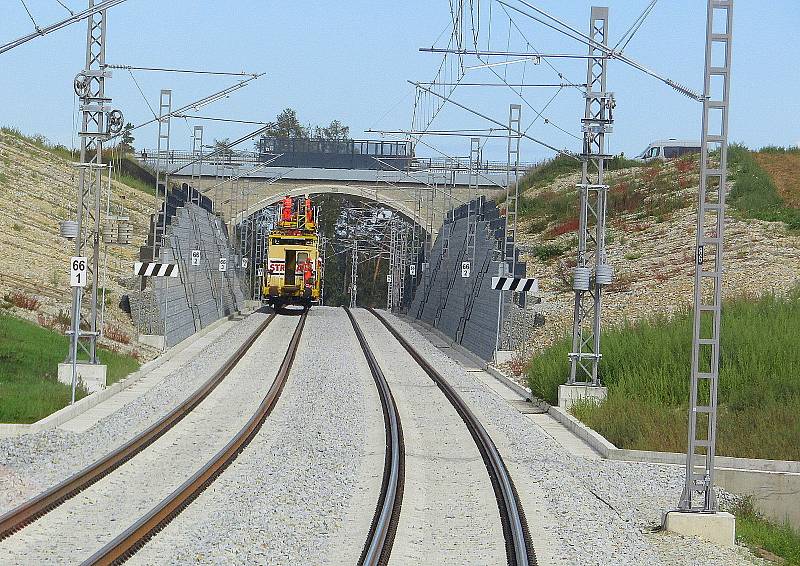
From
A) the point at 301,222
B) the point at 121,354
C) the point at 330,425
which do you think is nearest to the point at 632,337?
the point at 330,425

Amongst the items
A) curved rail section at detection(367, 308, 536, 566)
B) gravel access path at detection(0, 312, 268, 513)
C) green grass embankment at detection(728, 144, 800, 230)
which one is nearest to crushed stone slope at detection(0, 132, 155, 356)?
gravel access path at detection(0, 312, 268, 513)

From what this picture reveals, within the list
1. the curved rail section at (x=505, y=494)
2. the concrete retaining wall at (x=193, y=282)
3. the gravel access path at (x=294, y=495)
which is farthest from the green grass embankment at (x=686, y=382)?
the concrete retaining wall at (x=193, y=282)

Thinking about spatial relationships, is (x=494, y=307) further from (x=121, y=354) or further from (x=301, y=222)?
(x=301, y=222)

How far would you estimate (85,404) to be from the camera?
22.3m

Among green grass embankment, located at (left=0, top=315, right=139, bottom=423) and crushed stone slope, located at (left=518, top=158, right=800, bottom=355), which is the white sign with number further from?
crushed stone slope, located at (left=518, top=158, right=800, bottom=355)

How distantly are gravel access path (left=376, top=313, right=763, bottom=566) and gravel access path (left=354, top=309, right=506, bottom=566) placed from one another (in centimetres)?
49

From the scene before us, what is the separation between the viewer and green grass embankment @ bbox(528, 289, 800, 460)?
65.5 ft

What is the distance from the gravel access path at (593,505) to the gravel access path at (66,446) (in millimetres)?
5614

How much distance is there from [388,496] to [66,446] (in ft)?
17.5

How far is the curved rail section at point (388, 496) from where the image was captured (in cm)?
1176

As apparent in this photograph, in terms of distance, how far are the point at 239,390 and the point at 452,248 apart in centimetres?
3120

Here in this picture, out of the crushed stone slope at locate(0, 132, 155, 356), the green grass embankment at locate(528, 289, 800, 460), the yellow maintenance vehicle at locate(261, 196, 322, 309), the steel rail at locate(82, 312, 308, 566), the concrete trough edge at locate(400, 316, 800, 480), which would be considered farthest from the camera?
the yellow maintenance vehicle at locate(261, 196, 322, 309)

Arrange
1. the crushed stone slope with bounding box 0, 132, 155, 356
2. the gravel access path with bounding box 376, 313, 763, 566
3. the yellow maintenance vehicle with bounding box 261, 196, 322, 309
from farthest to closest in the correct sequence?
1. the yellow maintenance vehicle with bounding box 261, 196, 322, 309
2. the crushed stone slope with bounding box 0, 132, 155, 356
3. the gravel access path with bounding box 376, 313, 763, 566

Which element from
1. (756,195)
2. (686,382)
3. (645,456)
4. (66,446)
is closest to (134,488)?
(66,446)
